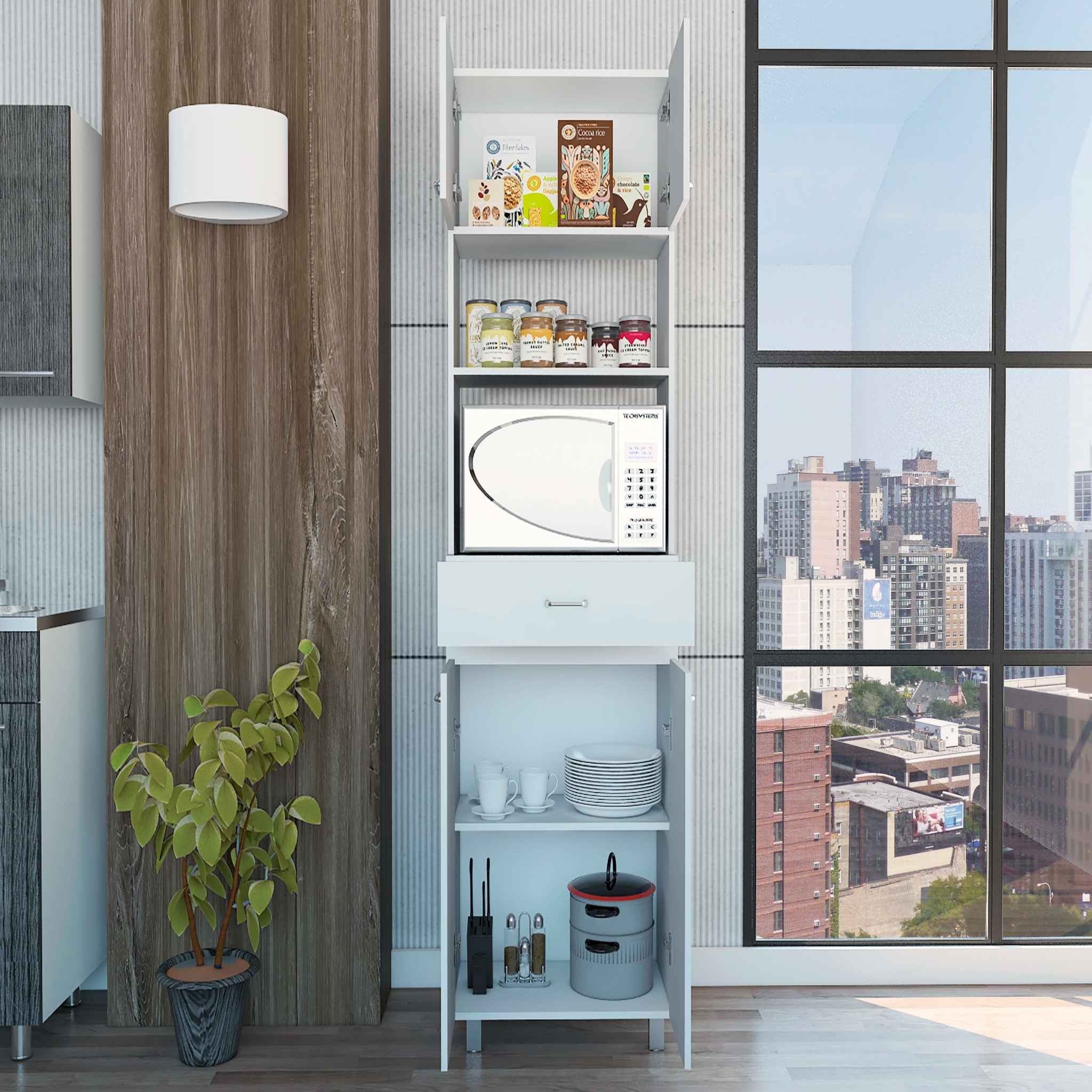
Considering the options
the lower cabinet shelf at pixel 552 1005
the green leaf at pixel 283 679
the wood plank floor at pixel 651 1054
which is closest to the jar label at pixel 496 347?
the green leaf at pixel 283 679

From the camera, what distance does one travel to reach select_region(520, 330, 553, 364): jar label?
2.24m

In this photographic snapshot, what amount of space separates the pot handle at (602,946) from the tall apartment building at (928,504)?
4.22ft

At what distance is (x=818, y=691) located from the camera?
2.64 metres

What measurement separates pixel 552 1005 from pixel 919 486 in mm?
1589

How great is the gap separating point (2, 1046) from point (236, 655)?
3.31ft

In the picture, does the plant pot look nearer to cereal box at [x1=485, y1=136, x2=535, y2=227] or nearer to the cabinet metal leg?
the cabinet metal leg

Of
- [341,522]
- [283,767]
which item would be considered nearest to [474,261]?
[341,522]

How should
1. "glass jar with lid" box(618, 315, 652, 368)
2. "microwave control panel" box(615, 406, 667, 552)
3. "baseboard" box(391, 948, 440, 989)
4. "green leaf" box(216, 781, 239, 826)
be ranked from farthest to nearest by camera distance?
"baseboard" box(391, 948, 440, 989) < "glass jar with lid" box(618, 315, 652, 368) < "microwave control panel" box(615, 406, 667, 552) < "green leaf" box(216, 781, 239, 826)

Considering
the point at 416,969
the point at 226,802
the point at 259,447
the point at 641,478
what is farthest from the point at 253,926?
the point at 641,478

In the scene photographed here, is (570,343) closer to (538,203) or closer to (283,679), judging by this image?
(538,203)

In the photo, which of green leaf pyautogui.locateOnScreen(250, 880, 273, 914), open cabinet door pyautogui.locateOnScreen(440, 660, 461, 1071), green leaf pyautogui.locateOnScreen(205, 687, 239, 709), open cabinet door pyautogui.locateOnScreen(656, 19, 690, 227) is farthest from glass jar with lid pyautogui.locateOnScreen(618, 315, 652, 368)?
green leaf pyautogui.locateOnScreen(250, 880, 273, 914)

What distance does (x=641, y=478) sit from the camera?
216 cm

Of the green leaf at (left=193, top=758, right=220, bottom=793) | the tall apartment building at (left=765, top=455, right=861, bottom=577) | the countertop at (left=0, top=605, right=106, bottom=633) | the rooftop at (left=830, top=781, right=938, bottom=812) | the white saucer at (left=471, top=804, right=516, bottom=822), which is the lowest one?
the rooftop at (left=830, top=781, right=938, bottom=812)

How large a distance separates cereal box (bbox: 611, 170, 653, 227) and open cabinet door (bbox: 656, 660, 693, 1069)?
3.35 ft
